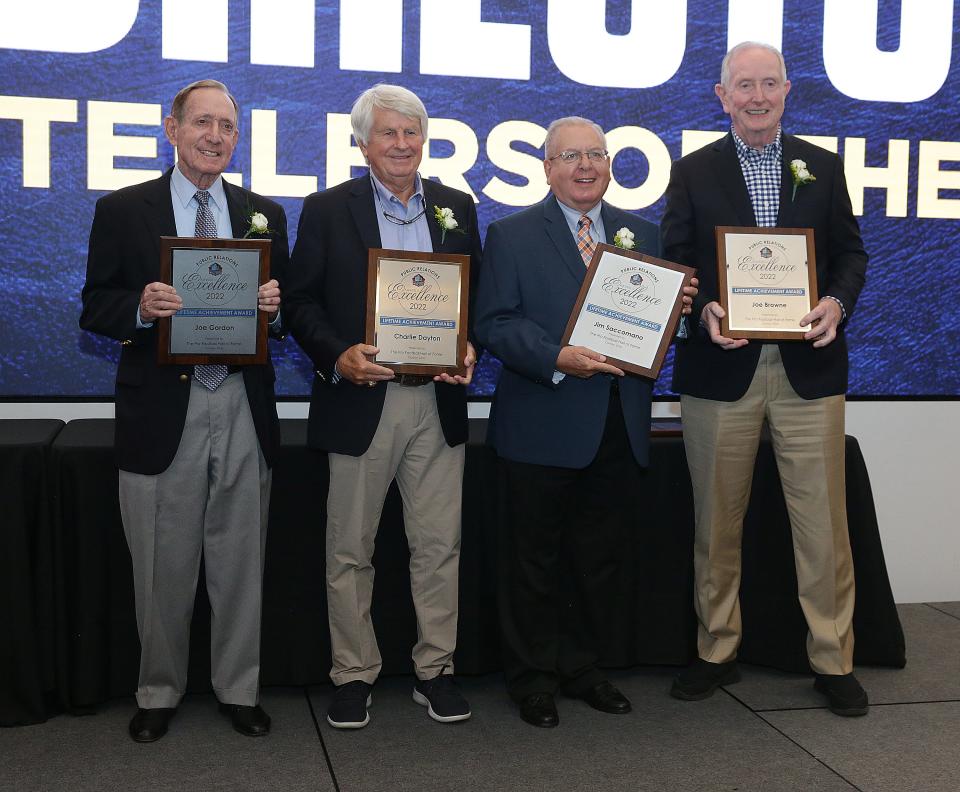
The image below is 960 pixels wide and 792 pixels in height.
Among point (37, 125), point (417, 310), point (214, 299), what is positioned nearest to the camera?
point (214, 299)

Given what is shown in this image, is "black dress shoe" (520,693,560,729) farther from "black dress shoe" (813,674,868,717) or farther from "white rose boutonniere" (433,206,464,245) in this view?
"white rose boutonniere" (433,206,464,245)

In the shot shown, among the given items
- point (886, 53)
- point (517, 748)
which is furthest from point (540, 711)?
point (886, 53)

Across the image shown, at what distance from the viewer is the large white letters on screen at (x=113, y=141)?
12.0ft

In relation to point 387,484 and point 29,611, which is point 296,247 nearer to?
point 387,484

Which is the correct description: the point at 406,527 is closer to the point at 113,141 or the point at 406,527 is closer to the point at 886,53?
the point at 113,141

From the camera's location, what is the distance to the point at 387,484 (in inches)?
116

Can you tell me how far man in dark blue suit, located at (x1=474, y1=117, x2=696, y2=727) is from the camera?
290 cm

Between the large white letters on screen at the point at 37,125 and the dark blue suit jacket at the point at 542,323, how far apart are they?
1.66 metres

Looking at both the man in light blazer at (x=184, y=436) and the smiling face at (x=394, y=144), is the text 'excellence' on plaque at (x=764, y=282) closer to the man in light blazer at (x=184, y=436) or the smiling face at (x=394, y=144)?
the smiling face at (x=394, y=144)

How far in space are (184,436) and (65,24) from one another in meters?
1.75

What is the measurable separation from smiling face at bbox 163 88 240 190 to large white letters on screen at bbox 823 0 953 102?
2.62 m

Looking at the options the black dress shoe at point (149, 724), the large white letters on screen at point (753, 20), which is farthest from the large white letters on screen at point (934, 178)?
the black dress shoe at point (149, 724)

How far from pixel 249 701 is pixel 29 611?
68 centimetres

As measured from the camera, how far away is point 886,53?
14.1 feet
